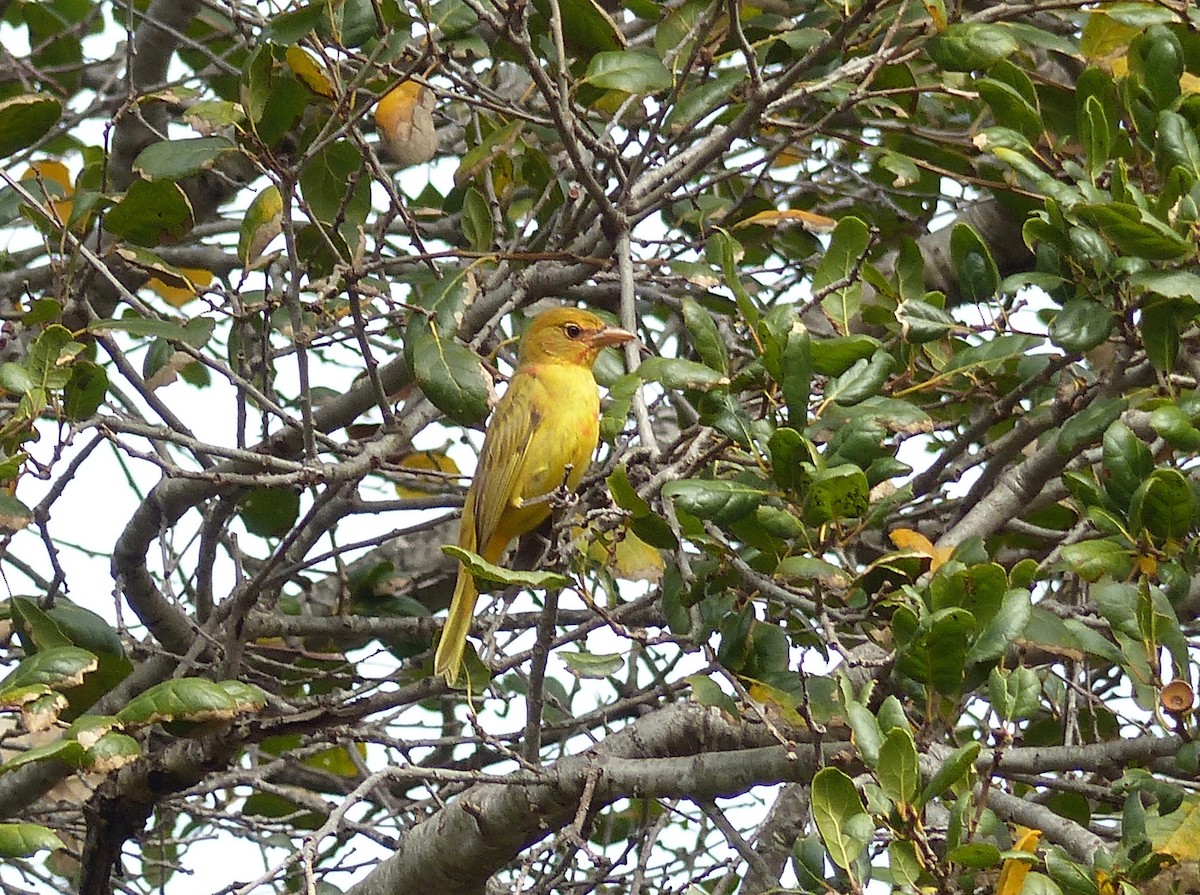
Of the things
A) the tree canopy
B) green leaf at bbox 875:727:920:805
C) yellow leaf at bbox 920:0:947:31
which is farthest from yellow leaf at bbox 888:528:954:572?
yellow leaf at bbox 920:0:947:31

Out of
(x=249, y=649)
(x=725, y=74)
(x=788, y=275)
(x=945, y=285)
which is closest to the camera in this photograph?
(x=725, y=74)

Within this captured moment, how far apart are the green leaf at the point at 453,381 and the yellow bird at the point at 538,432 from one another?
130cm

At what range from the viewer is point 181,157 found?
3.58 meters

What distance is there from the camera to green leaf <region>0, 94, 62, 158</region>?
357cm

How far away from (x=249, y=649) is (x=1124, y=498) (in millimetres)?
2894

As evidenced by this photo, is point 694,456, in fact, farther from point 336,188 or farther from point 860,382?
point 336,188

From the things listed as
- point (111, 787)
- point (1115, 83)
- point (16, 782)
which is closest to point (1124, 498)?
point (1115, 83)

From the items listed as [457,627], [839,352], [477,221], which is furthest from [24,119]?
[839,352]

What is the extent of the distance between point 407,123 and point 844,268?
1.23 m

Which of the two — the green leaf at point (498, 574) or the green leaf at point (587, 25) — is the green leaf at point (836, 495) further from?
the green leaf at point (587, 25)

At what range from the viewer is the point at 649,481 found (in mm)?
3020

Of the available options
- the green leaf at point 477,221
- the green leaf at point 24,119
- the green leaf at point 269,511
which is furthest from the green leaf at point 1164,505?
the green leaf at point 269,511

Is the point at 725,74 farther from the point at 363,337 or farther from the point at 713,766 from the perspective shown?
the point at 713,766

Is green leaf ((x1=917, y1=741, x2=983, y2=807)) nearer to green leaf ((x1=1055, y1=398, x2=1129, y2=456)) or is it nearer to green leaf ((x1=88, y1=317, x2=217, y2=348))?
green leaf ((x1=1055, y1=398, x2=1129, y2=456))
